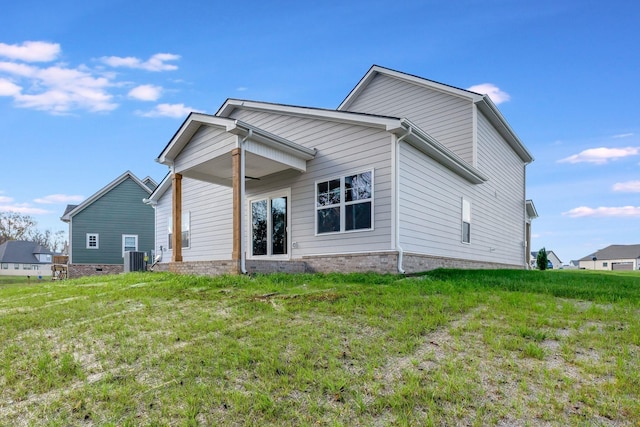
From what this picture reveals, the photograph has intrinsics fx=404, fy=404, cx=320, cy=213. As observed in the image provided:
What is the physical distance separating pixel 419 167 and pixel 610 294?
4930 millimetres

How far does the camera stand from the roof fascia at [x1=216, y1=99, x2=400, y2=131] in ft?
30.6

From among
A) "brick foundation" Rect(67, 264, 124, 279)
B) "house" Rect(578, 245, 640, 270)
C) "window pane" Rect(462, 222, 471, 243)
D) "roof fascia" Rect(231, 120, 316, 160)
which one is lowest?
"house" Rect(578, 245, 640, 270)

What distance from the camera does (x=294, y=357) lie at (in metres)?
3.77

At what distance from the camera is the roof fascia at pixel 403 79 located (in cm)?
1296

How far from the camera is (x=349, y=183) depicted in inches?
407

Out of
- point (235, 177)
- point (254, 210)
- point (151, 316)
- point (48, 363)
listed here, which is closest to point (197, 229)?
point (254, 210)

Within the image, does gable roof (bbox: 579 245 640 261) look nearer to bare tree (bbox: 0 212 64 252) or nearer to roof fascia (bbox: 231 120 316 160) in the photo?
roof fascia (bbox: 231 120 316 160)

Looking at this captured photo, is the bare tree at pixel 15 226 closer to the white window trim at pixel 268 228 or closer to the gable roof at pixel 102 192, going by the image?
the gable roof at pixel 102 192

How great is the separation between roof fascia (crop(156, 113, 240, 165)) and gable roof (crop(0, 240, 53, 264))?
149 ft

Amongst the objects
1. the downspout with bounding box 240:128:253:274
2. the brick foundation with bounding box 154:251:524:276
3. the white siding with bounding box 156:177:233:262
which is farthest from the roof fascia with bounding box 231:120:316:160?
the white siding with bounding box 156:177:233:262

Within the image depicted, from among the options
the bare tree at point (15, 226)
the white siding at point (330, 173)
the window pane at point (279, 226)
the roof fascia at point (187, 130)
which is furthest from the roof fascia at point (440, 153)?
the bare tree at point (15, 226)

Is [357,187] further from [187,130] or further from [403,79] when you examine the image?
[403,79]

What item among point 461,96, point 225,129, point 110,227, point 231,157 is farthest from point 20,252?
point 461,96

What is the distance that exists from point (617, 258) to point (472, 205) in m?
58.3
